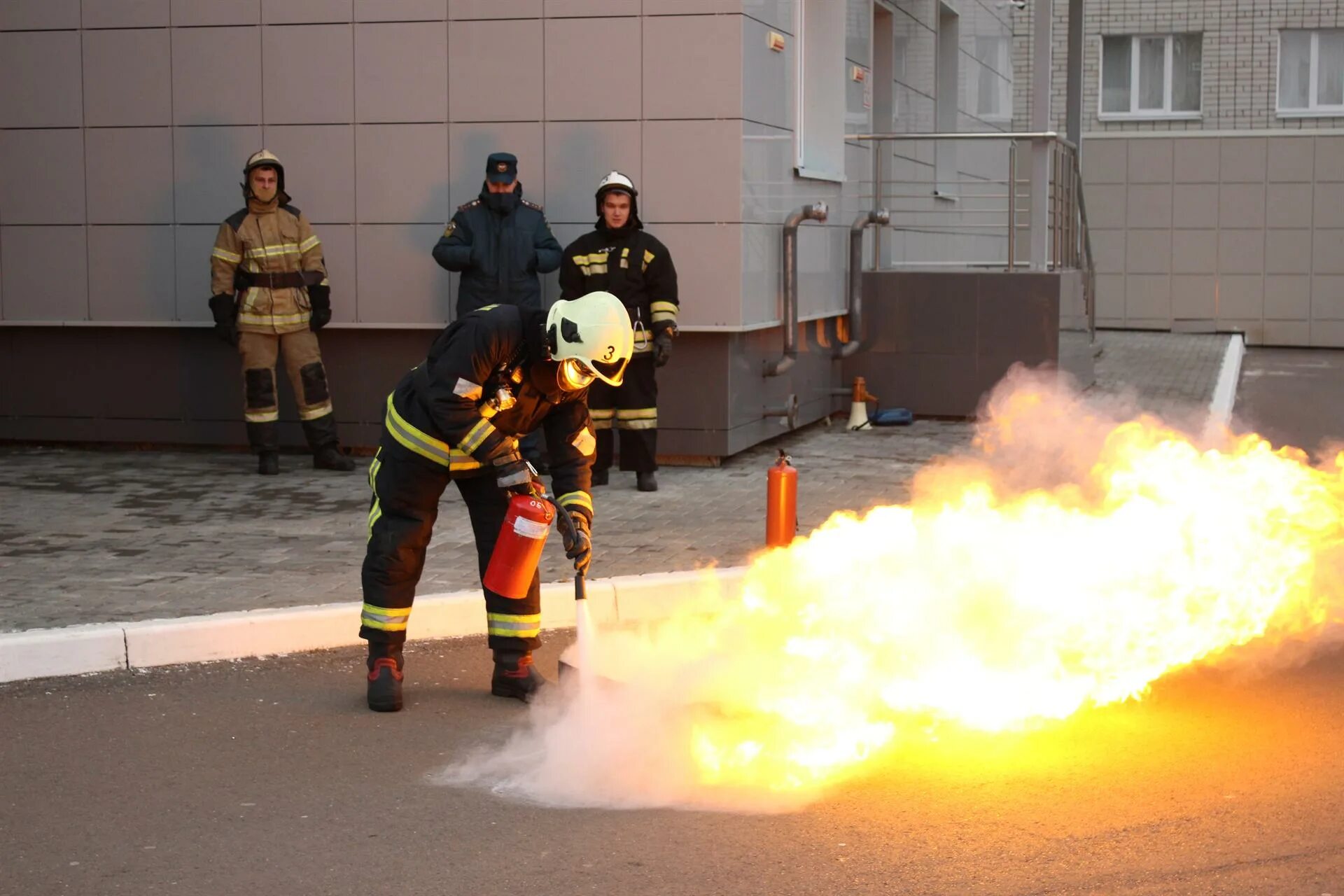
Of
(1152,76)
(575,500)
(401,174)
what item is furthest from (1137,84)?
(575,500)

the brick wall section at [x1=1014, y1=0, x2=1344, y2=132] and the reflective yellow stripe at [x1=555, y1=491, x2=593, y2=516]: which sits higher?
the brick wall section at [x1=1014, y1=0, x2=1344, y2=132]

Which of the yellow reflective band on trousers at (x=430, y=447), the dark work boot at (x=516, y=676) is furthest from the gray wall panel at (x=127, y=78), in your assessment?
the dark work boot at (x=516, y=676)

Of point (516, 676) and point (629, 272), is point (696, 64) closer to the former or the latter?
point (629, 272)

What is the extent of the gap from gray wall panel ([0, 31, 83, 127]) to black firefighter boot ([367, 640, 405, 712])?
801 cm

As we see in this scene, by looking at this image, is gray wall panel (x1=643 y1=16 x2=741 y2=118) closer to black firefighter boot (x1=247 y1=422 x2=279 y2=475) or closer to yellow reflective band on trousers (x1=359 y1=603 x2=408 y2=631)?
black firefighter boot (x1=247 y1=422 x2=279 y2=475)

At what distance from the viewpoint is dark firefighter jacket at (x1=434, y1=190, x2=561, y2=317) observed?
1153cm

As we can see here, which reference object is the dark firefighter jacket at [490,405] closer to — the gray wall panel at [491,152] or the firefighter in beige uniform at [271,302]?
the firefighter in beige uniform at [271,302]

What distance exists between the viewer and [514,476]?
20.1 feet

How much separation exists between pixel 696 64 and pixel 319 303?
10.5 ft

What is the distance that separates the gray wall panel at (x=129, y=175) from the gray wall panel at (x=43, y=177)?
100mm

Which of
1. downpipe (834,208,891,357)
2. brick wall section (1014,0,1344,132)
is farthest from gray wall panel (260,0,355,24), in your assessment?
brick wall section (1014,0,1344,132)

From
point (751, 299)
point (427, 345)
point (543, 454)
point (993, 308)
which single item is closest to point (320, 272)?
point (427, 345)

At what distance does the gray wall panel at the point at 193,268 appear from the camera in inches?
505

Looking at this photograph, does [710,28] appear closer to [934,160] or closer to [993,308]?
[993,308]
